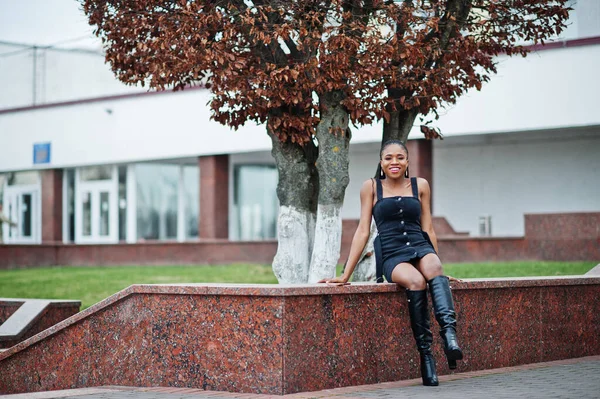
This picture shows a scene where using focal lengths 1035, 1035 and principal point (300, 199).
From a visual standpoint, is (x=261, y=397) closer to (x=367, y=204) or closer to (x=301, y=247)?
(x=367, y=204)

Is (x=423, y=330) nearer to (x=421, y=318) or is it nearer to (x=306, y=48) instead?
(x=421, y=318)

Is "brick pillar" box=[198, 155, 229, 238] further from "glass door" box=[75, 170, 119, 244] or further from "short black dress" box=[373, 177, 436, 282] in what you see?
"short black dress" box=[373, 177, 436, 282]

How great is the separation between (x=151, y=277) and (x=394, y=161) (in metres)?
13.9

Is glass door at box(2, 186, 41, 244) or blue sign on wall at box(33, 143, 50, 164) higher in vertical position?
blue sign on wall at box(33, 143, 50, 164)

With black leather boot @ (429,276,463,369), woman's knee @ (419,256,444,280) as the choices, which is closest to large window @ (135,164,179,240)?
woman's knee @ (419,256,444,280)

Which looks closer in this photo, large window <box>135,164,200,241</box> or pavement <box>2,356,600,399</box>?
pavement <box>2,356,600,399</box>

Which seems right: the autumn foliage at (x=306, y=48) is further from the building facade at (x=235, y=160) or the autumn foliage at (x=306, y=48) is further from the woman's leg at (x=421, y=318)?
the building facade at (x=235, y=160)

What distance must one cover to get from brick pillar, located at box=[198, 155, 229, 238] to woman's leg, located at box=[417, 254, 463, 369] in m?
22.0

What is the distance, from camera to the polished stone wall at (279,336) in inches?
303

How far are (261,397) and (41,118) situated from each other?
2908 centimetres

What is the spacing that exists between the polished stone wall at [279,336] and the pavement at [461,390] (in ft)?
0.56

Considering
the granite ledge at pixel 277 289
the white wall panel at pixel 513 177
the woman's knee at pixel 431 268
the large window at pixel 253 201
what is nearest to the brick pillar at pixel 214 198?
the large window at pixel 253 201

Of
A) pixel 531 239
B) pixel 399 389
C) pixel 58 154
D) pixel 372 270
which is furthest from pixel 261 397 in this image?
pixel 58 154

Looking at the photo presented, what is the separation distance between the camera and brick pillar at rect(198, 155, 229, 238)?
29953 millimetres
